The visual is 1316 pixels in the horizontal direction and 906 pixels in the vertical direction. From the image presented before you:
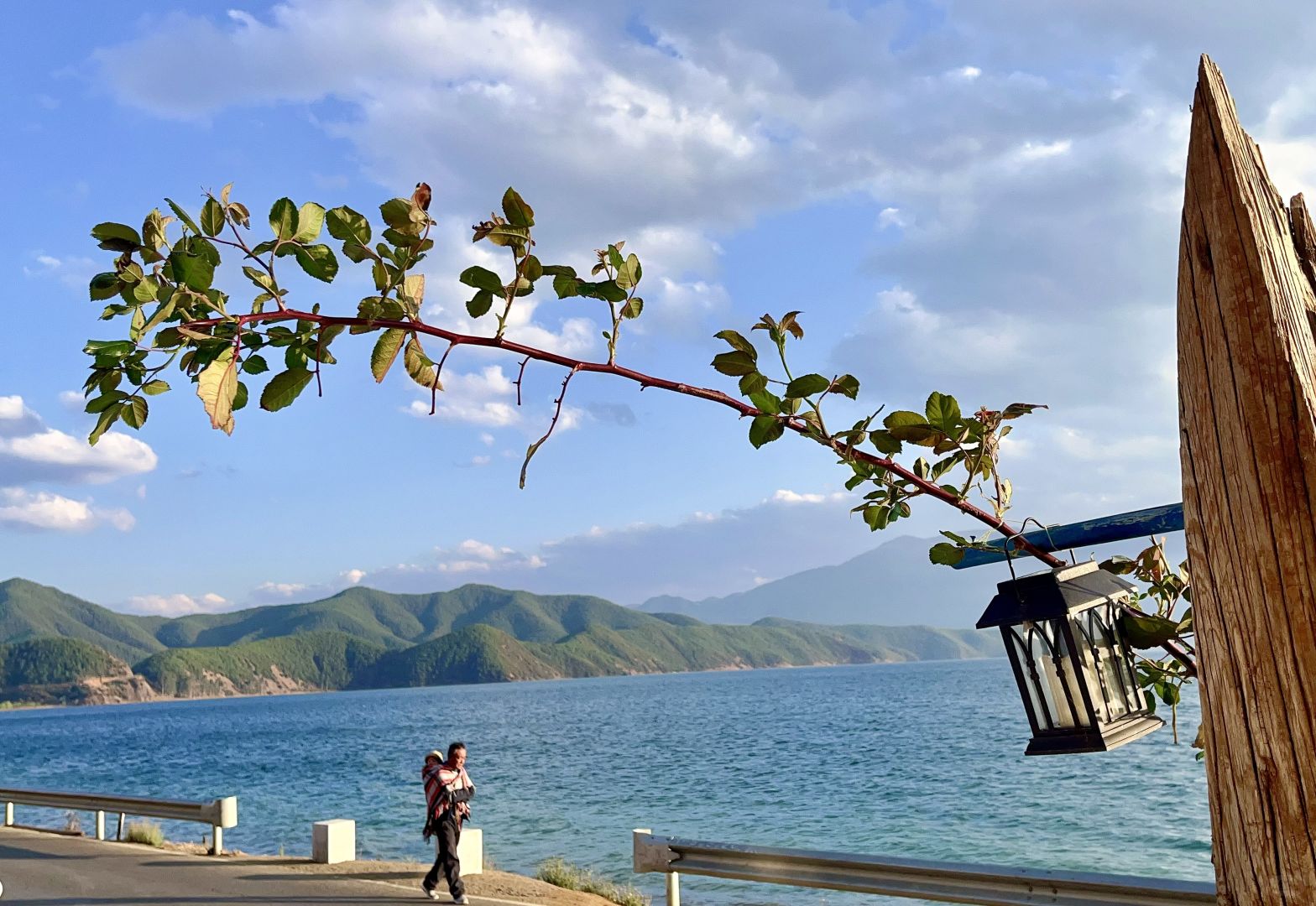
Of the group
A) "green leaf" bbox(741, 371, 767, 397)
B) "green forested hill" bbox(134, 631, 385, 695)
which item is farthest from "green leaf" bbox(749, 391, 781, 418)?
"green forested hill" bbox(134, 631, 385, 695)

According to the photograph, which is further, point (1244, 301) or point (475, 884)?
point (475, 884)

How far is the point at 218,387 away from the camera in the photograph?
4.03ft

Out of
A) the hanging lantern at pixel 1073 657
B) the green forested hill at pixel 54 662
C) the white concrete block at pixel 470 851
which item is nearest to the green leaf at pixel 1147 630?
the hanging lantern at pixel 1073 657

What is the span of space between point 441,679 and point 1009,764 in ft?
547

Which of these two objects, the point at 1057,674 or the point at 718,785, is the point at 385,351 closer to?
the point at 1057,674

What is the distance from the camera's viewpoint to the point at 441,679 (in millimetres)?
195875

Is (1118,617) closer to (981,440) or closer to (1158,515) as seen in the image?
(1158,515)

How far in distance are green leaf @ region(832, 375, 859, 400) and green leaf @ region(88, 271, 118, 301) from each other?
114 cm

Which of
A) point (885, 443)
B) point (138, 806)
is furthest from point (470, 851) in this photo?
point (885, 443)

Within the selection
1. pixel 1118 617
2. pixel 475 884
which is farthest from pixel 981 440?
pixel 475 884

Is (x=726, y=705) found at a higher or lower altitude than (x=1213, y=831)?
lower

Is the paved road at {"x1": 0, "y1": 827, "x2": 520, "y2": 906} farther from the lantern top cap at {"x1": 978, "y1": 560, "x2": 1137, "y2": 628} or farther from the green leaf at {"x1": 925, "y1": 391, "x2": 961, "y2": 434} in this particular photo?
the green leaf at {"x1": 925, "y1": 391, "x2": 961, "y2": 434}

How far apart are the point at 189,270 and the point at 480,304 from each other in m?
0.41

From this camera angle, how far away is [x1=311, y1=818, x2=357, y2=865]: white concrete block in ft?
41.3
